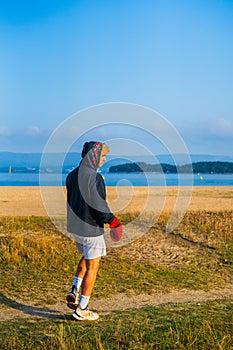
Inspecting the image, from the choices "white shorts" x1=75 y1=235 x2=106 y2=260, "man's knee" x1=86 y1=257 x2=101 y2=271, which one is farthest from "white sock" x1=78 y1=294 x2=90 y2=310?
"white shorts" x1=75 y1=235 x2=106 y2=260

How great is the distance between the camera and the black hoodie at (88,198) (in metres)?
6.37

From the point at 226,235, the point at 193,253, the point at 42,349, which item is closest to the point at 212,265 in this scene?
the point at 193,253

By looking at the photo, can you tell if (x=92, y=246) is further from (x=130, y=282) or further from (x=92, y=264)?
(x=130, y=282)

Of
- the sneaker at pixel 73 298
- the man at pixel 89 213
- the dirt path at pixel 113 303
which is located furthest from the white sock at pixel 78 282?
the dirt path at pixel 113 303

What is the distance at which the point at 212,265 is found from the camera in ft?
36.3

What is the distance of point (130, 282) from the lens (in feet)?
30.7

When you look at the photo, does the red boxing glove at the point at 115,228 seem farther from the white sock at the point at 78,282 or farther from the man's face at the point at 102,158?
the white sock at the point at 78,282

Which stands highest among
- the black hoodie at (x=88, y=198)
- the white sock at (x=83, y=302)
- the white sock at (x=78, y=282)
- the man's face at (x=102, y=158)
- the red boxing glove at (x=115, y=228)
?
the man's face at (x=102, y=158)

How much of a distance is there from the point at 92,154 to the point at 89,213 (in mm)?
807

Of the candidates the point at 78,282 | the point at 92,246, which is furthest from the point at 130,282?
the point at 92,246

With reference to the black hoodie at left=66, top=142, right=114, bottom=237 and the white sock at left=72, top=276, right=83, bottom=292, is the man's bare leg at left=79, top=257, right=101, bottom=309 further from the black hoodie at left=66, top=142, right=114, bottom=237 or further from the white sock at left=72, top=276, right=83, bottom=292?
the black hoodie at left=66, top=142, right=114, bottom=237

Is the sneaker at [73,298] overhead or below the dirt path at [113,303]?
overhead

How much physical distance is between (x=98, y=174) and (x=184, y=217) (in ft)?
31.7

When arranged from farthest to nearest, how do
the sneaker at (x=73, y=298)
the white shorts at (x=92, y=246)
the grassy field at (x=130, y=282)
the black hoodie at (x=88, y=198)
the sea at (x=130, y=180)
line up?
the sea at (x=130, y=180) < the sneaker at (x=73, y=298) < the white shorts at (x=92, y=246) < the black hoodie at (x=88, y=198) < the grassy field at (x=130, y=282)
